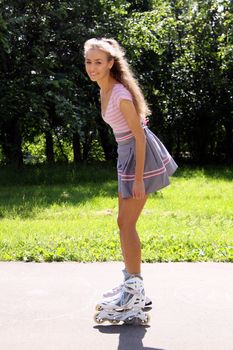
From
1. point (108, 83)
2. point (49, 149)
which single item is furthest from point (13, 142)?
point (108, 83)

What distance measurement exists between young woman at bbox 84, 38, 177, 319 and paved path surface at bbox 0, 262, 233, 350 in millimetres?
254

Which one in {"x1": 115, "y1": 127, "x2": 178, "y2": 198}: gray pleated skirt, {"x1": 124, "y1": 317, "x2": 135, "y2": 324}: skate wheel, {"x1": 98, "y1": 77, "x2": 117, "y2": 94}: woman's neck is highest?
{"x1": 98, "y1": 77, "x2": 117, "y2": 94}: woman's neck

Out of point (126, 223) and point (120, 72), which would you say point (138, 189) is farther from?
point (120, 72)

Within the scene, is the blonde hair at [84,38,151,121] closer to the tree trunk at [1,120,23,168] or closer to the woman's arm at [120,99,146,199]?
the woman's arm at [120,99,146,199]

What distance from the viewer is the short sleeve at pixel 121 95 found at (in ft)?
11.4

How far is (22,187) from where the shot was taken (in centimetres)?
1059

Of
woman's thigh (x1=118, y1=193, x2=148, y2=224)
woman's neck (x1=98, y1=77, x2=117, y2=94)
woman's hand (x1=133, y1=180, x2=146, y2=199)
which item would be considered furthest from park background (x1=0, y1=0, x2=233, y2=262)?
woman's neck (x1=98, y1=77, x2=117, y2=94)

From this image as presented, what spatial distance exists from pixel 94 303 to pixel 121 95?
1.53 m

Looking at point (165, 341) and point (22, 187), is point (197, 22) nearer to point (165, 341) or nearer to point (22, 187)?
point (22, 187)

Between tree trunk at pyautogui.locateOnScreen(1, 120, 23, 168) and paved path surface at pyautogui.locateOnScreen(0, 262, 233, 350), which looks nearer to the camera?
paved path surface at pyautogui.locateOnScreen(0, 262, 233, 350)

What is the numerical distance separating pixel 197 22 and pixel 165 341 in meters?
14.5

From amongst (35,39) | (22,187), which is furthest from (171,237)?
(35,39)

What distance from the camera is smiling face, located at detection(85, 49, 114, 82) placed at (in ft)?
11.7

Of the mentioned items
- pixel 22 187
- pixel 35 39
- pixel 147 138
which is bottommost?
pixel 22 187
